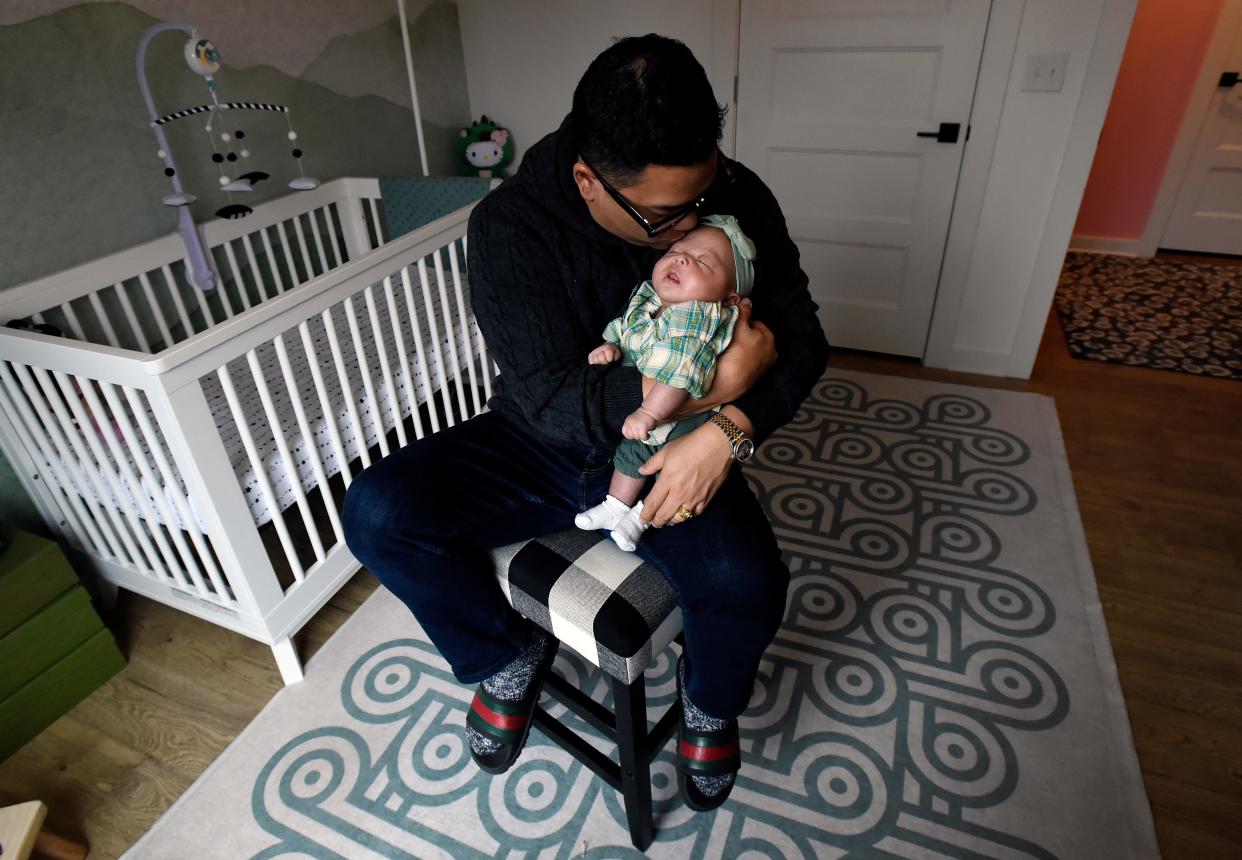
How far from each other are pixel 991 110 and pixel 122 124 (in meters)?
2.41

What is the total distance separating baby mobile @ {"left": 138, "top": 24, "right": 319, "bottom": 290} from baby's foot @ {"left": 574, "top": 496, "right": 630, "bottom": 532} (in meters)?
1.25

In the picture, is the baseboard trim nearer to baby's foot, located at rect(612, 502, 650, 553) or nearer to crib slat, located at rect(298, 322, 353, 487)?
baby's foot, located at rect(612, 502, 650, 553)

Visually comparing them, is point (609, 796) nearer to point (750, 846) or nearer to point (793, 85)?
point (750, 846)

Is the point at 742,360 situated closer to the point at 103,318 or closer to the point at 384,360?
the point at 384,360

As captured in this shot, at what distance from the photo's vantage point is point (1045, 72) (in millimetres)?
2172

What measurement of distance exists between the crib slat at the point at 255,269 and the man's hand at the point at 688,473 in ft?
4.73

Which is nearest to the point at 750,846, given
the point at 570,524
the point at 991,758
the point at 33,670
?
the point at 991,758

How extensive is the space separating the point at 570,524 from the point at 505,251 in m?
0.44

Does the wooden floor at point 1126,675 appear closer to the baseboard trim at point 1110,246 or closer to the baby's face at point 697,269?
the baby's face at point 697,269

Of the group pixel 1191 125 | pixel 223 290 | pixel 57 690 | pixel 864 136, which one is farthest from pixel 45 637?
pixel 1191 125

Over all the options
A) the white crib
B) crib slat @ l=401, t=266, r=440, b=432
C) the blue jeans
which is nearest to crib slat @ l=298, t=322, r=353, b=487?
the white crib

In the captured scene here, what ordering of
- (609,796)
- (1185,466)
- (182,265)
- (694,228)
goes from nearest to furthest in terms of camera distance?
(694,228), (609,796), (182,265), (1185,466)

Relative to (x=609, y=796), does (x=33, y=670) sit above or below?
above

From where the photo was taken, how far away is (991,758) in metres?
1.34
